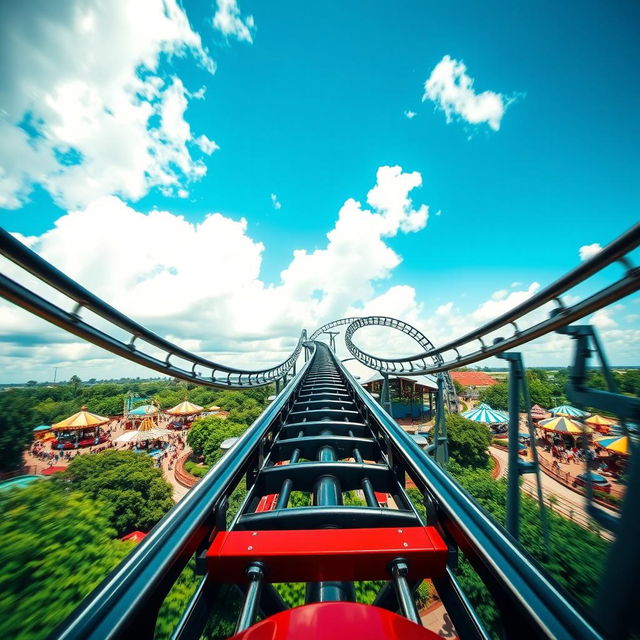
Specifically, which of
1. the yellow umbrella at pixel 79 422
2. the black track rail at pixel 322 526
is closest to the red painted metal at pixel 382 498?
the black track rail at pixel 322 526

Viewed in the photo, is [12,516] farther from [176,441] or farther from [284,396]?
[176,441]

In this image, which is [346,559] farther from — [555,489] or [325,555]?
[555,489]

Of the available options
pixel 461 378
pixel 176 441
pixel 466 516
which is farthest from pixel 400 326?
pixel 461 378

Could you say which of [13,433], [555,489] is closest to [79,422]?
[13,433]

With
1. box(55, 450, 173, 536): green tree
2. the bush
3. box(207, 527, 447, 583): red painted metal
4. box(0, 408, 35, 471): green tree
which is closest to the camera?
box(207, 527, 447, 583): red painted metal

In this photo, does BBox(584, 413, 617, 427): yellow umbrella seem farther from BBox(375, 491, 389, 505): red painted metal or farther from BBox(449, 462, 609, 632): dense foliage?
BBox(375, 491, 389, 505): red painted metal

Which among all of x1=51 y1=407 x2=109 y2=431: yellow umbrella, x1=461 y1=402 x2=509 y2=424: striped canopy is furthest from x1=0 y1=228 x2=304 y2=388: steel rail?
x1=51 y1=407 x2=109 y2=431: yellow umbrella
